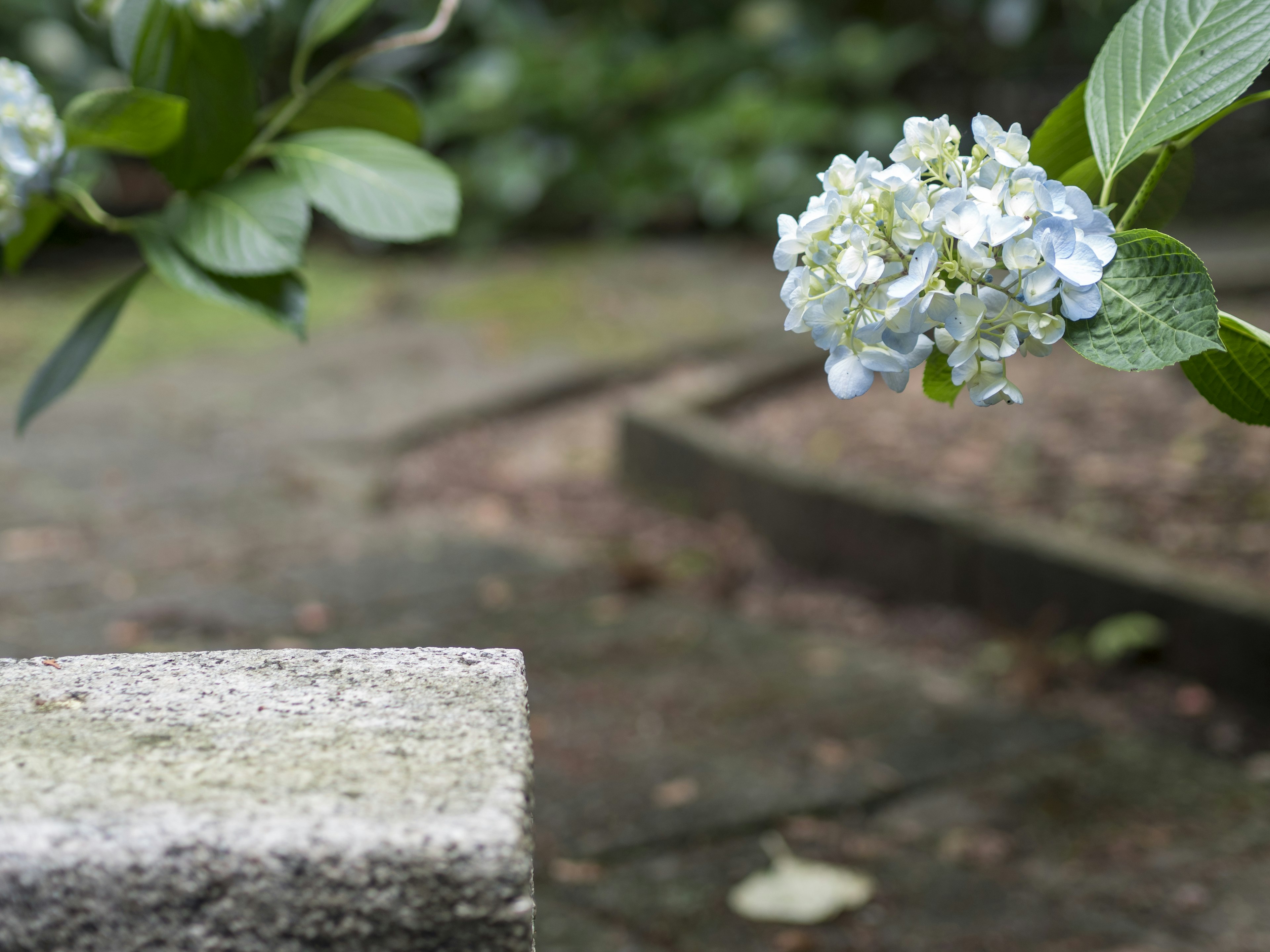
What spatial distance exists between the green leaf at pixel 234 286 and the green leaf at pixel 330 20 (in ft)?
0.68

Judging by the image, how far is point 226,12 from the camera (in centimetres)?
102

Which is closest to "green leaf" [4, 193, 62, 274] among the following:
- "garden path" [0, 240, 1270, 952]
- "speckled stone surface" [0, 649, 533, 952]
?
"speckled stone surface" [0, 649, 533, 952]

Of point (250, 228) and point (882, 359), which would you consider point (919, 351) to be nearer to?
point (882, 359)

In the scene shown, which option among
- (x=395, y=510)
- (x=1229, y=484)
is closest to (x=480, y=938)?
(x=1229, y=484)

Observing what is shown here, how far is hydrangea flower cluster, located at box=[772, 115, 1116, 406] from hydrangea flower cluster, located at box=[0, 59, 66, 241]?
0.65 m

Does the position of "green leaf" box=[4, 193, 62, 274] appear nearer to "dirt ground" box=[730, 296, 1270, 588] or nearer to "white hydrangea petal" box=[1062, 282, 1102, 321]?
"white hydrangea petal" box=[1062, 282, 1102, 321]

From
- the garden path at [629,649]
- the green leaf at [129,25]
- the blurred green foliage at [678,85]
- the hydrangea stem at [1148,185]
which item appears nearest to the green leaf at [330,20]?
the green leaf at [129,25]

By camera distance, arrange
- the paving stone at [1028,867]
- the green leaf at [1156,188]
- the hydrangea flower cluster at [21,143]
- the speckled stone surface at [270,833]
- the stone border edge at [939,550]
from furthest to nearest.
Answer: the stone border edge at [939,550]
the paving stone at [1028,867]
the hydrangea flower cluster at [21,143]
the green leaf at [1156,188]
the speckled stone surface at [270,833]

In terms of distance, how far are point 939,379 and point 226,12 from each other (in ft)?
Answer: 2.28

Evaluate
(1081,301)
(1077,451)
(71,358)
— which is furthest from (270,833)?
(1077,451)

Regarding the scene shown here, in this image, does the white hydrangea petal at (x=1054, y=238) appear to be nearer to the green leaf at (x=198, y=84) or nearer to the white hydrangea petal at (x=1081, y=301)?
the white hydrangea petal at (x=1081, y=301)

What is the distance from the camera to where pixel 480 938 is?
53cm

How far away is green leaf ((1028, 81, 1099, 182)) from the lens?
0.85 metres

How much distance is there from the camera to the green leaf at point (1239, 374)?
27.6 inches
